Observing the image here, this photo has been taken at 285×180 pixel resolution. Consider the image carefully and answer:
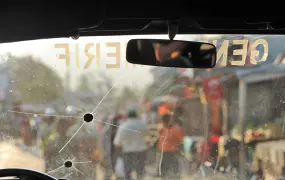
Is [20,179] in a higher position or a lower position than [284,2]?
lower

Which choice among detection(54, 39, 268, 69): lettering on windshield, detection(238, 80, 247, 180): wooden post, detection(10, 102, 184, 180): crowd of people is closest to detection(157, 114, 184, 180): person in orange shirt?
detection(10, 102, 184, 180): crowd of people

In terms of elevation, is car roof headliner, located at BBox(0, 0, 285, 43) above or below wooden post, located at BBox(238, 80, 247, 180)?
above

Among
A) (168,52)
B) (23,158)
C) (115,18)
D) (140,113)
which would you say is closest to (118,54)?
(140,113)

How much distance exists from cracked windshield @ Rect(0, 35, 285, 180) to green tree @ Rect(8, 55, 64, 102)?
11mm

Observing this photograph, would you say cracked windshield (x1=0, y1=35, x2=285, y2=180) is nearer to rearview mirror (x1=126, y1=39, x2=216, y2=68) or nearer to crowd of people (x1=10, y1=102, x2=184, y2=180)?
crowd of people (x1=10, y1=102, x2=184, y2=180)

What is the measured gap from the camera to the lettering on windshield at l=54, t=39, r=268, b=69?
3564 millimetres

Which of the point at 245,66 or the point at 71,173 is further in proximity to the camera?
the point at 245,66

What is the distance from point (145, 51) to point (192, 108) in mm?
1285

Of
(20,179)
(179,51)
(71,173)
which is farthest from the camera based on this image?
(71,173)

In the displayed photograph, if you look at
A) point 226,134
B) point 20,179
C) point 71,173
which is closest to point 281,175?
point 226,134

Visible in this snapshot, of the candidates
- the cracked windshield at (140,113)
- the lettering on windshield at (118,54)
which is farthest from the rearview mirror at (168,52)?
the cracked windshield at (140,113)

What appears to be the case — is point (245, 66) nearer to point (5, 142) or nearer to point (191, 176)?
point (191, 176)

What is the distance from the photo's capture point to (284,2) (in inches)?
106

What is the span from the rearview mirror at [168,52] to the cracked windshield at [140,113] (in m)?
0.75
